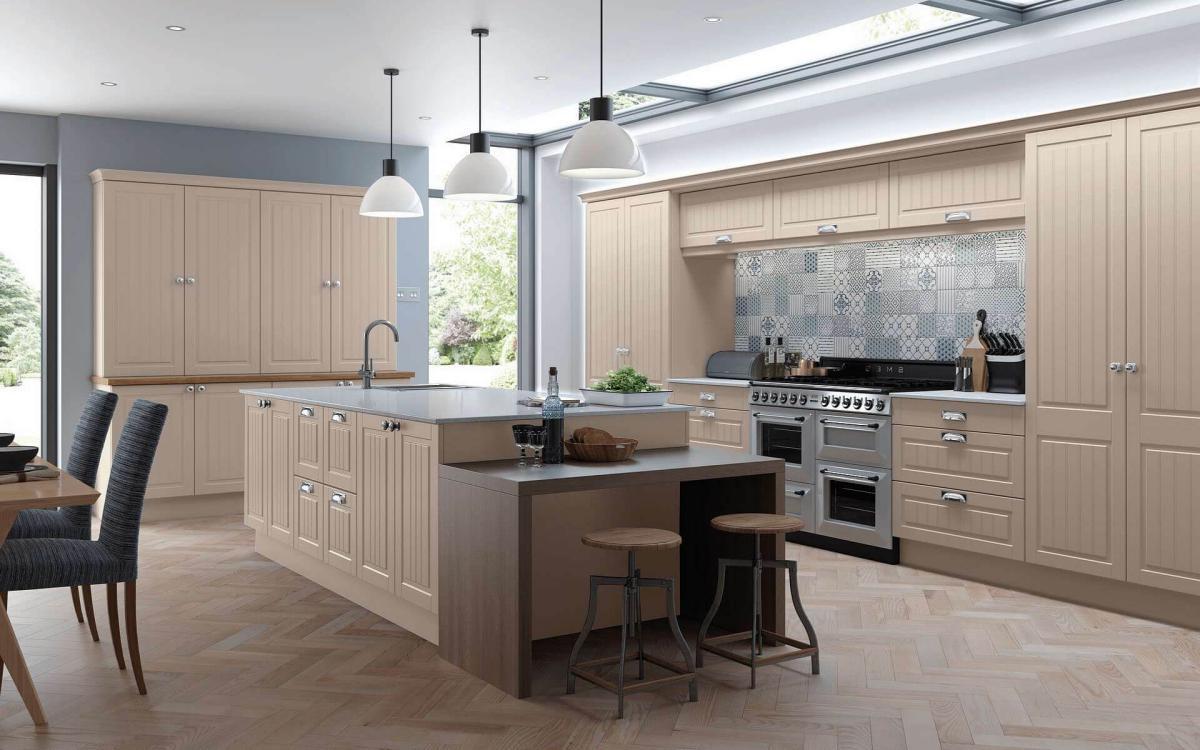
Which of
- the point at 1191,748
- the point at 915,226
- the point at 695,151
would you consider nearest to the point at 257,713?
the point at 1191,748

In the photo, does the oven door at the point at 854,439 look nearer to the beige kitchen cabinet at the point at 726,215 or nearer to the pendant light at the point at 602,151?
the beige kitchen cabinet at the point at 726,215

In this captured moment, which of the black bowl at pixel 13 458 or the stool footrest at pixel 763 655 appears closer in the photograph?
the black bowl at pixel 13 458

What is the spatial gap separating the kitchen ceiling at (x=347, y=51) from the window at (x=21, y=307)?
1.77 ft

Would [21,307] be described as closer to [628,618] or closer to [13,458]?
[13,458]

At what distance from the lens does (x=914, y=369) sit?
19.2 feet

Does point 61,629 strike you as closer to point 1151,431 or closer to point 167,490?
point 167,490

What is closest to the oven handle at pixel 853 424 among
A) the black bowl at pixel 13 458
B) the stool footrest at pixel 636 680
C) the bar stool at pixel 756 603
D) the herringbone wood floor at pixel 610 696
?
the herringbone wood floor at pixel 610 696

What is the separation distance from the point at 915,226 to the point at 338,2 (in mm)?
2845

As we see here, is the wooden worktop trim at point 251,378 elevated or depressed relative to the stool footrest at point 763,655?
elevated

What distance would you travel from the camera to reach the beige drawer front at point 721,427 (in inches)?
240

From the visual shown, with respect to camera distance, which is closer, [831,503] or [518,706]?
[518,706]

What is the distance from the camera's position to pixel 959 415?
4945mm

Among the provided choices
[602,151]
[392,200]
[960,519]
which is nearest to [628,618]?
[602,151]

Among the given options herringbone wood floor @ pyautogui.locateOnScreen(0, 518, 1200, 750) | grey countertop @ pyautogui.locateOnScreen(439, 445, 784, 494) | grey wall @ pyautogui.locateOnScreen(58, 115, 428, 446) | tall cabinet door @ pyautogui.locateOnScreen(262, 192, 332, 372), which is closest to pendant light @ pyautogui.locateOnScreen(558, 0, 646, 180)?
grey countertop @ pyautogui.locateOnScreen(439, 445, 784, 494)
